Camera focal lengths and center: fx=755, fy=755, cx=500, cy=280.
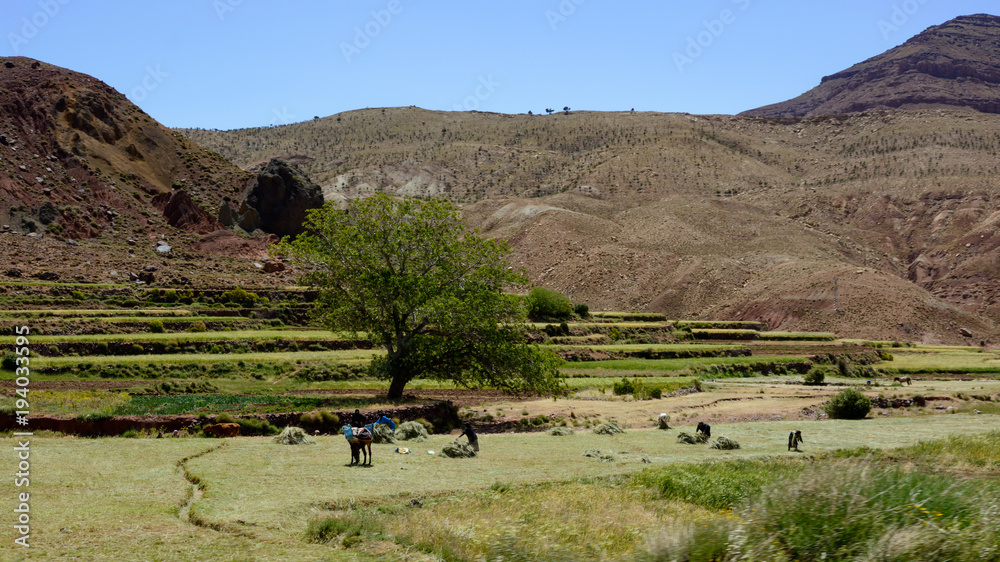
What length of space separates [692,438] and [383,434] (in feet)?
34.4

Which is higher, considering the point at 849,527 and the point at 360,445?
the point at 849,527

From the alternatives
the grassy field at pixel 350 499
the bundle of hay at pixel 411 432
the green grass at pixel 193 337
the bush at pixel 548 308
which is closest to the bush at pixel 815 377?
the grassy field at pixel 350 499

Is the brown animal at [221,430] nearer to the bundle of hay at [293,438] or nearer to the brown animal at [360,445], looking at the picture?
the bundle of hay at [293,438]

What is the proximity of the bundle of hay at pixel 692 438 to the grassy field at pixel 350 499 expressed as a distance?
0.95 metres

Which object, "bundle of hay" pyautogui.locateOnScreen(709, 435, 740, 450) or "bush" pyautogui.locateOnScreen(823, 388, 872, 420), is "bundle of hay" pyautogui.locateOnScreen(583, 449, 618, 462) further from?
"bush" pyautogui.locateOnScreen(823, 388, 872, 420)

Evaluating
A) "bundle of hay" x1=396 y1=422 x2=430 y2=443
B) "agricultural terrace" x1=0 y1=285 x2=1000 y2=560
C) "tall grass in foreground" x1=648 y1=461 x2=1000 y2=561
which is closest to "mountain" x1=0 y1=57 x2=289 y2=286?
"agricultural terrace" x1=0 y1=285 x2=1000 y2=560

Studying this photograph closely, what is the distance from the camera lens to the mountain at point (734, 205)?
97.2m

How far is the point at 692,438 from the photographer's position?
2588 centimetres

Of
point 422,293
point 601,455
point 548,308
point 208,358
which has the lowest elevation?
point 601,455

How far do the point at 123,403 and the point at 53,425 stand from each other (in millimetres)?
5188

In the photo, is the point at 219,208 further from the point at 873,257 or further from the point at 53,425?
the point at 873,257

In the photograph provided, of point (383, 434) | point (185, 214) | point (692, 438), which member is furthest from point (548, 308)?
point (383, 434)

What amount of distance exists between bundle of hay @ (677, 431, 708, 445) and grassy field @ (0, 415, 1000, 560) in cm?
95

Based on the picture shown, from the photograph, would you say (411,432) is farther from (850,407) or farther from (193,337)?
(193,337)
